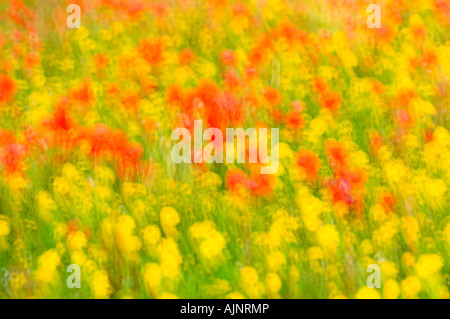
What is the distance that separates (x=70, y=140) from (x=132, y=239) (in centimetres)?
80

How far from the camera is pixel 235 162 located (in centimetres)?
370

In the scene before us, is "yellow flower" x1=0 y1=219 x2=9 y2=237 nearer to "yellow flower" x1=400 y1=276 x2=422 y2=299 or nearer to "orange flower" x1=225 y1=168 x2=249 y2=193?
"orange flower" x1=225 y1=168 x2=249 y2=193

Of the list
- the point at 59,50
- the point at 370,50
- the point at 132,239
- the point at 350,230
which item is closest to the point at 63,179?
the point at 132,239

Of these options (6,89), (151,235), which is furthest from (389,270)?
(6,89)

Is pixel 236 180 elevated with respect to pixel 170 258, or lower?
elevated

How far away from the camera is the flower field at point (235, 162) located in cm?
311

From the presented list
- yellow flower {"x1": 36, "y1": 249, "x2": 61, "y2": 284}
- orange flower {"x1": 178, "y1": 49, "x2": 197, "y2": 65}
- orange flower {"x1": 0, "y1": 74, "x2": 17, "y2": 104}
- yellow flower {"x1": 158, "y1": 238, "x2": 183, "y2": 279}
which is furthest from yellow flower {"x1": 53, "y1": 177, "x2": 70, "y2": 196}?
orange flower {"x1": 178, "y1": 49, "x2": 197, "y2": 65}

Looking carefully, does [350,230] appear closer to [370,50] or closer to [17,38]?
[370,50]

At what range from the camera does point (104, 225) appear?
10.8 ft

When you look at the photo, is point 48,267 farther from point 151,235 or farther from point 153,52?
point 153,52

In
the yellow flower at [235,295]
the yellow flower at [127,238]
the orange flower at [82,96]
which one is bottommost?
the yellow flower at [235,295]

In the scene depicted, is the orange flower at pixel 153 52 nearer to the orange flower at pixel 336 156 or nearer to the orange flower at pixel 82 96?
the orange flower at pixel 82 96

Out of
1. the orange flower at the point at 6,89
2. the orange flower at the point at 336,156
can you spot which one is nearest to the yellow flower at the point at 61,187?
the orange flower at the point at 6,89
